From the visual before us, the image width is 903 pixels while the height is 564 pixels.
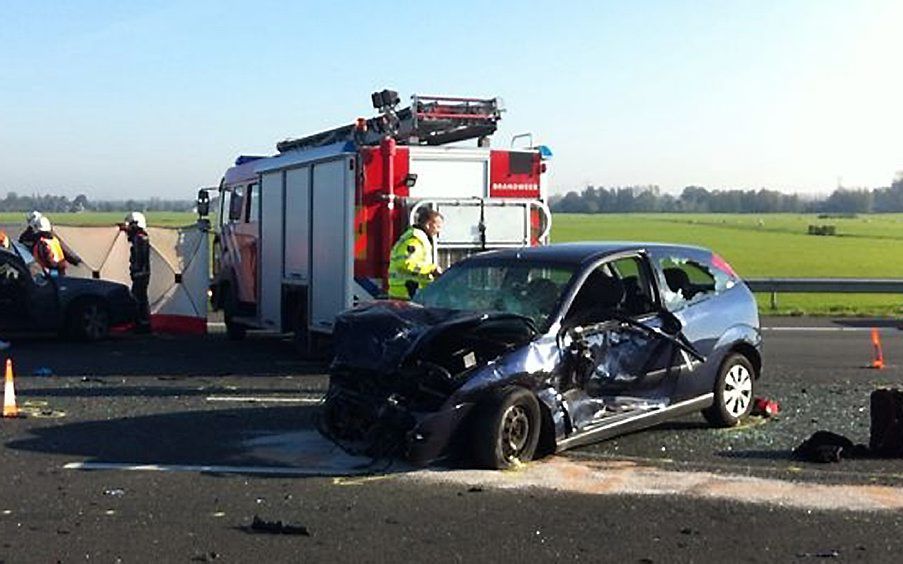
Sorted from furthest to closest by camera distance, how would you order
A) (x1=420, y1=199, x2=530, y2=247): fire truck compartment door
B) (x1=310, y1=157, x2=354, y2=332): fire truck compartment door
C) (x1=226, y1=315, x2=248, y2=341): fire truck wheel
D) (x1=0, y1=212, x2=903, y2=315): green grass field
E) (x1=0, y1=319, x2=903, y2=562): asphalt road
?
1. (x1=0, y1=212, x2=903, y2=315): green grass field
2. (x1=226, y1=315, x2=248, y2=341): fire truck wheel
3. (x1=420, y1=199, x2=530, y2=247): fire truck compartment door
4. (x1=310, y1=157, x2=354, y2=332): fire truck compartment door
5. (x1=0, y1=319, x2=903, y2=562): asphalt road

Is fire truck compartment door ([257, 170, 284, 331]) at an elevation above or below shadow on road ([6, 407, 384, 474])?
above

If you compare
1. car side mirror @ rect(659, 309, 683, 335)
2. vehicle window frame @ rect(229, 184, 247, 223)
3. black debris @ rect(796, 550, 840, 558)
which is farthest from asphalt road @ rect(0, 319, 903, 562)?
vehicle window frame @ rect(229, 184, 247, 223)

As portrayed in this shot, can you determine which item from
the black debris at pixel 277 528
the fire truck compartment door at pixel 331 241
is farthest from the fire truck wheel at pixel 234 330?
the black debris at pixel 277 528

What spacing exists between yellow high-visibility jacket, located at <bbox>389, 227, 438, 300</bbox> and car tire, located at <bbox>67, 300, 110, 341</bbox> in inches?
276

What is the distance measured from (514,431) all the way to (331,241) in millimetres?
5871

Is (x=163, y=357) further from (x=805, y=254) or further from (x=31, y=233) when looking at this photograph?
(x=805, y=254)

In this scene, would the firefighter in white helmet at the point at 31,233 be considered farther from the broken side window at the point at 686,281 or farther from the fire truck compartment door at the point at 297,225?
the broken side window at the point at 686,281

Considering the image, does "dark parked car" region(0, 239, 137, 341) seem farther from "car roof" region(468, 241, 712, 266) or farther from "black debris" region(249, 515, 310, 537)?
"black debris" region(249, 515, 310, 537)

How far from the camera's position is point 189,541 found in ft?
20.6

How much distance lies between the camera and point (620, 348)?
8867mm

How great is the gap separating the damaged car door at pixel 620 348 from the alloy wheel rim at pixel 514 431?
1.45ft

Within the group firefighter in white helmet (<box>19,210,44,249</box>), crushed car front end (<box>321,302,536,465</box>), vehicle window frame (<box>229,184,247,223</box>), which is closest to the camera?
crushed car front end (<box>321,302,536,465</box>)

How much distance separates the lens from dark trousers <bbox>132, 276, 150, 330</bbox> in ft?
60.0

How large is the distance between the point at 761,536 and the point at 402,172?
7.51m
